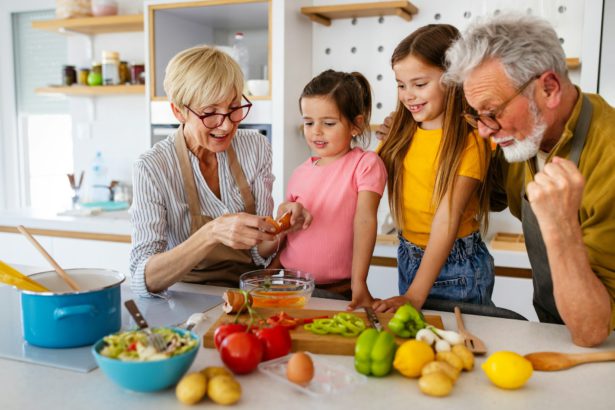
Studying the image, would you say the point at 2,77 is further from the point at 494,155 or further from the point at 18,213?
the point at 494,155

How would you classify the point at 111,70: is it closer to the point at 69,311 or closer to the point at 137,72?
the point at 137,72

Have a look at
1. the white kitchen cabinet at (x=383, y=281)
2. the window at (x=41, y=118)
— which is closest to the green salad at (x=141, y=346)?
the white kitchen cabinet at (x=383, y=281)

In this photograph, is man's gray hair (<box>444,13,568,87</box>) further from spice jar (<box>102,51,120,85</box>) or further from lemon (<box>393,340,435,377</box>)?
spice jar (<box>102,51,120,85</box>)

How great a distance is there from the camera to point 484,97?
1331 millimetres

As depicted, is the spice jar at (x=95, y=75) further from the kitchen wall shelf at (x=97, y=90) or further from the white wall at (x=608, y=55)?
the white wall at (x=608, y=55)

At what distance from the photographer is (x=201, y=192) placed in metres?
1.75

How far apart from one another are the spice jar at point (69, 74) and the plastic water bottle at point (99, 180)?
1.56 ft

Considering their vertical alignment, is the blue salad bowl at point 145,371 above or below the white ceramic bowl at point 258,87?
below

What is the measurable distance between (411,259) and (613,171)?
67 cm

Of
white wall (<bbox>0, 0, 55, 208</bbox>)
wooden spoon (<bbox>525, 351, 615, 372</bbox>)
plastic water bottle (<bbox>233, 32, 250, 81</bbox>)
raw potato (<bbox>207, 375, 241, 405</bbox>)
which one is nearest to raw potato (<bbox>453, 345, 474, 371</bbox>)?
wooden spoon (<bbox>525, 351, 615, 372</bbox>)

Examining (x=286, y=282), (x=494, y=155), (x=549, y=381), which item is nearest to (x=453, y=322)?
(x=549, y=381)

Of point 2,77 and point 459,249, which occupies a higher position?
point 2,77

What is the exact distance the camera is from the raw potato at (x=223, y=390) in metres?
0.90

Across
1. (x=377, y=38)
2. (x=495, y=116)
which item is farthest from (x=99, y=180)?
(x=495, y=116)
